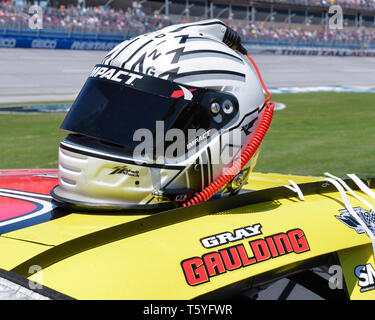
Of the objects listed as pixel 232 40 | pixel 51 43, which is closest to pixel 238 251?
pixel 232 40

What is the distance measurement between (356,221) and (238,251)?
754mm

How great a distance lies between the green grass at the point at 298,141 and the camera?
7535 mm

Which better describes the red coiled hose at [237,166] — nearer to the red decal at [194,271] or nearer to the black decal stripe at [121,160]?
the black decal stripe at [121,160]

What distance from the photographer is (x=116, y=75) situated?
2.22 m

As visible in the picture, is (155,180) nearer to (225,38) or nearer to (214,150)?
(214,150)

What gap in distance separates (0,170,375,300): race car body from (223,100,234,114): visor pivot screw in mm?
418

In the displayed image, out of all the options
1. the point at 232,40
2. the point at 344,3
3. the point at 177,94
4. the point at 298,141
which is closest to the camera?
the point at 177,94

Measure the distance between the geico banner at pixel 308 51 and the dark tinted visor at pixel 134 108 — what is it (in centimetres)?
3936

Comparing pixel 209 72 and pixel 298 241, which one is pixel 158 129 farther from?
pixel 298 241

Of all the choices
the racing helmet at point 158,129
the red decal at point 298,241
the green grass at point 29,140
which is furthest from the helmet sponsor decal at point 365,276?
the green grass at point 29,140

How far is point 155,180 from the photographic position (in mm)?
2150

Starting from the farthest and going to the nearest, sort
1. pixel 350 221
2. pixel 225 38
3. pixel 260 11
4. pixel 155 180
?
1. pixel 260 11
2. pixel 225 38
3. pixel 350 221
4. pixel 155 180
